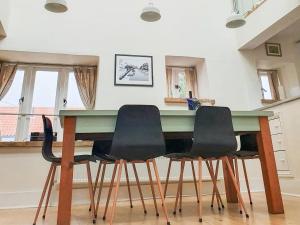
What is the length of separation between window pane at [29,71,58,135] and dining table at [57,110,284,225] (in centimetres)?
188

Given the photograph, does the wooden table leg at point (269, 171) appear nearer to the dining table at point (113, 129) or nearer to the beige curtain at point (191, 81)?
the dining table at point (113, 129)

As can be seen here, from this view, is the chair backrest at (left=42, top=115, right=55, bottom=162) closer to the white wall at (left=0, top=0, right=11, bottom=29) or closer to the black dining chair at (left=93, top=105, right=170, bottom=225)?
the black dining chair at (left=93, top=105, right=170, bottom=225)

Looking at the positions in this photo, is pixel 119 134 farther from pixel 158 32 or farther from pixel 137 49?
pixel 158 32

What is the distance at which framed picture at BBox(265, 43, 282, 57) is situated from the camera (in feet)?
14.2

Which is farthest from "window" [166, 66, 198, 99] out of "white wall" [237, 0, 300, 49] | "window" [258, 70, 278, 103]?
"window" [258, 70, 278, 103]

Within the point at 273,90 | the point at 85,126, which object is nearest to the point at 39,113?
the point at 85,126

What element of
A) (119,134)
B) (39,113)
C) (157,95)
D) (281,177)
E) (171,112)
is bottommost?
(281,177)

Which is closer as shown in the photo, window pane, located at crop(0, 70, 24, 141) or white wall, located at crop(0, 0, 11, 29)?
white wall, located at crop(0, 0, 11, 29)

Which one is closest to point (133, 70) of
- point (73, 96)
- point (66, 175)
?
point (73, 96)

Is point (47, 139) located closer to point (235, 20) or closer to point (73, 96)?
point (73, 96)

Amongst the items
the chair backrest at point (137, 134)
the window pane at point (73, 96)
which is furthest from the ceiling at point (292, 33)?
the window pane at point (73, 96)

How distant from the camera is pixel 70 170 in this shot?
1.82m

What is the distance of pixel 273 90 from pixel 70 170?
4.15 m

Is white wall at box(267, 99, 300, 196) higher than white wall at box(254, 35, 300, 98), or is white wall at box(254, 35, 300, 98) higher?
white wall at box(254, 35, 300, 98)
